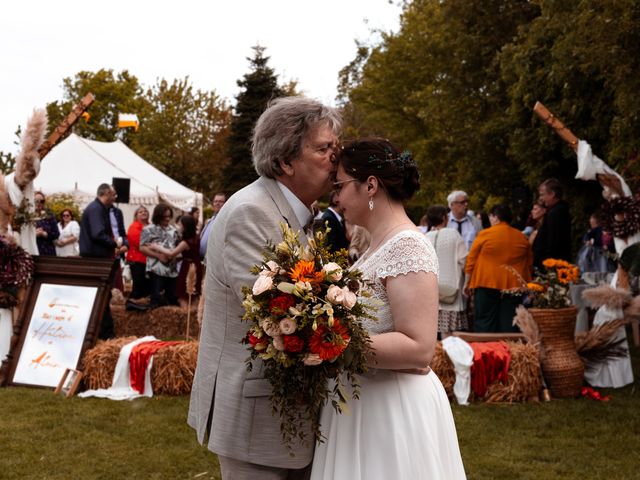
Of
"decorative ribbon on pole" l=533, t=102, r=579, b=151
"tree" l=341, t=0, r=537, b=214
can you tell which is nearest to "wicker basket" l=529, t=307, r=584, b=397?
"decorative ribbon on pole" l=533, t=102, r=579, b=151

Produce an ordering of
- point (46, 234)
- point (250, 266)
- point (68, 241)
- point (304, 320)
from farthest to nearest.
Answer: point (68, 241) → point (46, 234) → point (250, 266) → point (304, 320)

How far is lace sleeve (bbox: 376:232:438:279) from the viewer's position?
292cm

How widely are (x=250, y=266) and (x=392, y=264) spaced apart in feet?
1.78

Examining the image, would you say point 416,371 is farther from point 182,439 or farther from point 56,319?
point 56,319

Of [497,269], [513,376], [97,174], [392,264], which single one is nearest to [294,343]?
[392,264]

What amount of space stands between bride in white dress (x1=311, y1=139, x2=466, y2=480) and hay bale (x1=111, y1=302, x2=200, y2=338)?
9374mm

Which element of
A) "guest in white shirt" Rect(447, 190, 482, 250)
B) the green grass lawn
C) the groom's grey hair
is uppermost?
"guest in white shirt" Rect(447, 190, 482, 250)

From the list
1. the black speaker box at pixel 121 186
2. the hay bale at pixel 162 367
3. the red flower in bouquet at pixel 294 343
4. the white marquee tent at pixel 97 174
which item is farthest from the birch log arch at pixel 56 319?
the white marquee tent at pixel 97 174

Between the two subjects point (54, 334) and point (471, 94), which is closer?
point (54, 334)

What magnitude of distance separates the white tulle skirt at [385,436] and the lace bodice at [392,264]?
0.28 meters

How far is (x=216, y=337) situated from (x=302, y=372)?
1.79 feet

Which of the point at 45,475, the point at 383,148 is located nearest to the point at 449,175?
the point at 45,475

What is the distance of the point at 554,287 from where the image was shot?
820 cm

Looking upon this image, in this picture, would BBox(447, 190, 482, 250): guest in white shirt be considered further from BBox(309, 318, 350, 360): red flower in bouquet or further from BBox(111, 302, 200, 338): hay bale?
BBox(309, 318, 350, 360): red flower in bouquet
